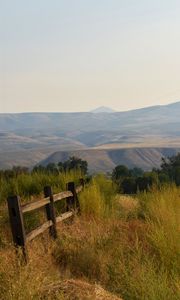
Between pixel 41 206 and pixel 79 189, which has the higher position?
pixel 79 189

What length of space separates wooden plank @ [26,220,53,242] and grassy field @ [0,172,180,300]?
0.68 feet

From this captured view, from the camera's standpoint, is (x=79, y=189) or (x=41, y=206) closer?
(x=41, y=206)

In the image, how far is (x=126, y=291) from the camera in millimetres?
6707

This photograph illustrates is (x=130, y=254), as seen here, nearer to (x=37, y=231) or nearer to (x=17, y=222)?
(x=17, y=222)

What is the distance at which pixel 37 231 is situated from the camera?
33.8 ft

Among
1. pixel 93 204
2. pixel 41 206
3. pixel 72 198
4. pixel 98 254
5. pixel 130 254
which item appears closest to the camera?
pixel 130 254

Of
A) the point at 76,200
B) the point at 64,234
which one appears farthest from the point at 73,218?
the point at 64,234

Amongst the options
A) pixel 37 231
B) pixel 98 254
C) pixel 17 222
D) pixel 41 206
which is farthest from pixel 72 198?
pixel 17 222

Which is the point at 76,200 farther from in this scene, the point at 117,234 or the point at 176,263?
the point at 176,263

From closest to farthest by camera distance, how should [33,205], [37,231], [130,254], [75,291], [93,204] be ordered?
[75,291] → [130,254] → [33,205] → [37,231] → [93,204]

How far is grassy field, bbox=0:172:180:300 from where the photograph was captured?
631cm

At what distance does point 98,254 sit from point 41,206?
260cm

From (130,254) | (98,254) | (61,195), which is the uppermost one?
(61,195)

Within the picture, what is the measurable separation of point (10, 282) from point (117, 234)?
4.67 metres
